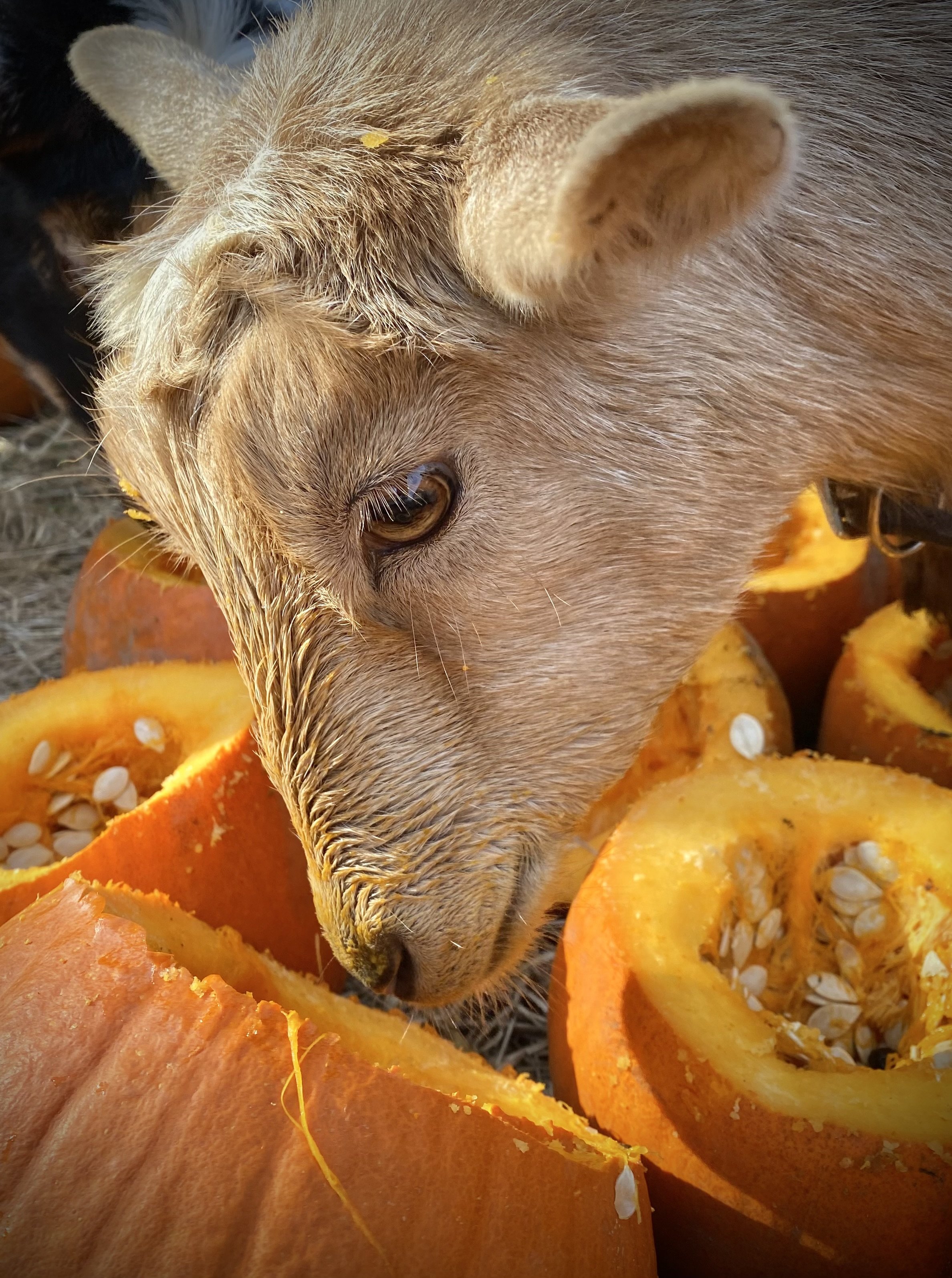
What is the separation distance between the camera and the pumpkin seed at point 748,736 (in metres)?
2.14

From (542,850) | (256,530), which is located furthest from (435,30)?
(542,850)

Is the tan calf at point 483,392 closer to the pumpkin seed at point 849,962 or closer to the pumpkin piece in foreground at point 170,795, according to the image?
the pumpkin piece in foreground at point 170,795

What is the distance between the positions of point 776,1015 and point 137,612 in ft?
6.09

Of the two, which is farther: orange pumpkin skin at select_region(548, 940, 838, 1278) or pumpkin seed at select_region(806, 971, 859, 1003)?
pumpkin seed at select_region(806, 971, 859, 1003)

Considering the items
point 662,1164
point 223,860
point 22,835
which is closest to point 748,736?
point 662,1164

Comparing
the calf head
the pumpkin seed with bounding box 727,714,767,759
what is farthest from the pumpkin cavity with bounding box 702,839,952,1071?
the pumpkin seed with bounding box 727,714,767,759

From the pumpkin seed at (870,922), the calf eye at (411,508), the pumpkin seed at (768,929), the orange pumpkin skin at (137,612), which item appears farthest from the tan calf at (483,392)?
the orange pumpkin skin at (137,612)

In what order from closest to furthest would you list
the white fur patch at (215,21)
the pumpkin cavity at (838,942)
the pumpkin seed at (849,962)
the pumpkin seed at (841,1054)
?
the pumpkin seed at (841,1054) < the pumpkin cavity at (838,942) < the pumpkin seed at (849,962) < the white fur patch at (215,21)

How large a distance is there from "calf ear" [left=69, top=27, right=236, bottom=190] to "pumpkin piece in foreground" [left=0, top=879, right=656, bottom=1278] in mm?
1254

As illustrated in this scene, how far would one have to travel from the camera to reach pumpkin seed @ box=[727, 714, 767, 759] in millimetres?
2143

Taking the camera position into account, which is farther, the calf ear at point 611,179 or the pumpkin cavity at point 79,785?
the pumpkin cavity at point 79,785

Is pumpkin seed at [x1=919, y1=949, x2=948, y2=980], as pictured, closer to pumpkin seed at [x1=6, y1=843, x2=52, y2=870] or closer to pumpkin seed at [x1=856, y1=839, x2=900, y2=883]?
pumpkin seed at [x1=856, y1=839, x2=900, y2=883]

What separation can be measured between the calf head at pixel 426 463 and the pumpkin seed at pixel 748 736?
55cm

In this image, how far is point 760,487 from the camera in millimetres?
1527
